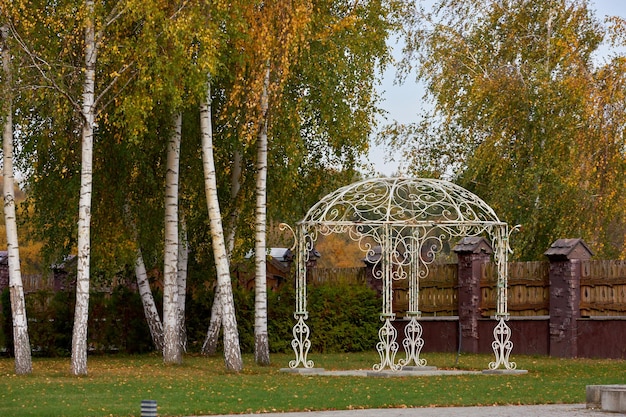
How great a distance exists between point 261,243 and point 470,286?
646 centimetres

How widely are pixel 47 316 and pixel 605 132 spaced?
571 inches

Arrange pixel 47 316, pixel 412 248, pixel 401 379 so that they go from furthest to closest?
pixel 47 316 → pixel 412 248 → pixel 401 379

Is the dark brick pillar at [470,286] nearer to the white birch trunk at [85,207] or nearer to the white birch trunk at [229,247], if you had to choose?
the white birch trunk at [229,247]

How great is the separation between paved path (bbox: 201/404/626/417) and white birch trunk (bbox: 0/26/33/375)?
322 inches

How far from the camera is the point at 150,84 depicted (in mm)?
21219

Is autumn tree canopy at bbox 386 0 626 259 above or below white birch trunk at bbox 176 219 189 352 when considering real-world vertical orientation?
above

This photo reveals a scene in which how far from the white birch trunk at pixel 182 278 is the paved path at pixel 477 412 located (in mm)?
12791

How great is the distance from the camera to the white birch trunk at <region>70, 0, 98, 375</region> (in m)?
21.0

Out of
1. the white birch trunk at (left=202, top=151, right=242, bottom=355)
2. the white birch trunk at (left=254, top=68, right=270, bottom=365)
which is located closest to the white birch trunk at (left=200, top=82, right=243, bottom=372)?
the white birch trunk at (left=254, top=68, right=270, bottom=365)

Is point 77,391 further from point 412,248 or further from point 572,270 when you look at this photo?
point 572,270

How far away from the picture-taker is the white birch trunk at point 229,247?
27.0m

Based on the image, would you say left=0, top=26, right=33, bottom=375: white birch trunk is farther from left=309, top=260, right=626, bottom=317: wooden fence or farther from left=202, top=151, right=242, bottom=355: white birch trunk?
left=309, top=260, right=626, bottom=317: wooden fence

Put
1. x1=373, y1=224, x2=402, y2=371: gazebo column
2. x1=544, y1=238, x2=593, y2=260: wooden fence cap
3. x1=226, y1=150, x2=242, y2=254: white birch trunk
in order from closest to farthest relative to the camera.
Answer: x1=373, y1=224, x2=402, y2=371: gazebo column < x1=544, y1=238, x2=593, y2=260: wooden fence cap < x1=226, y1=150, x2=242, y2=254: white birch trunk

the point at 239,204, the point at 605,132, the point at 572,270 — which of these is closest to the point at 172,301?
the point at 239,204
